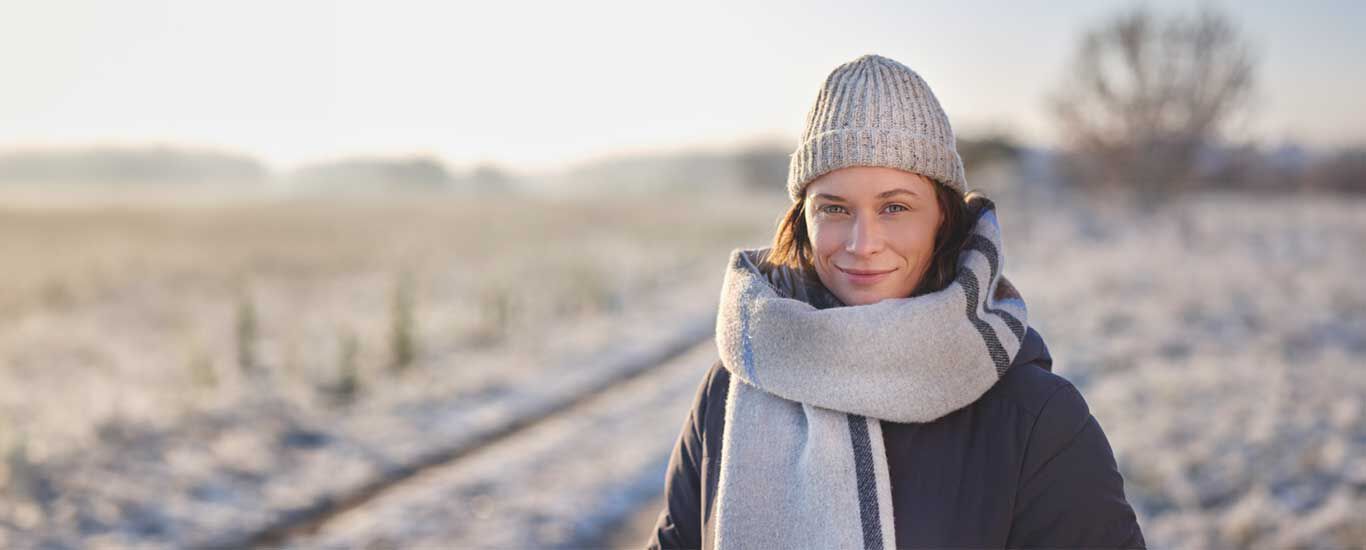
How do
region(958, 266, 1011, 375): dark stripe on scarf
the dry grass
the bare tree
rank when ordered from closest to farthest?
region(958, 266, 1011, 375): dark stripe on scarf
the dry grass
the bare tree

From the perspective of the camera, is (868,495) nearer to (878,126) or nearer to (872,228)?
(872,228)

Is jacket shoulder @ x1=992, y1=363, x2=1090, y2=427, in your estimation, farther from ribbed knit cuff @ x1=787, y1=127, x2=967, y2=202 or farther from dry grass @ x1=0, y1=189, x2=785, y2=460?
dry grass @ x1=0, y1=189, x2=785, y2=460

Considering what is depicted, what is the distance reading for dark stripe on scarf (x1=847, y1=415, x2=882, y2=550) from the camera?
1.62 meters

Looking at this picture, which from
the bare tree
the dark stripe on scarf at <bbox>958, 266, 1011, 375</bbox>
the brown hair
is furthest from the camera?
the bare tree

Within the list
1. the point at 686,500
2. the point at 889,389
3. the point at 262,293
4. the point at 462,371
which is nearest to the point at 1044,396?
the point at 889,389

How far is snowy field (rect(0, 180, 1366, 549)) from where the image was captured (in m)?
5.09

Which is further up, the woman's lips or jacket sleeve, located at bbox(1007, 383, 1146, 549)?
the woman's lips

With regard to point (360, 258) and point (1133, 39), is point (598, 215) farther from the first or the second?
point (1133, 39)

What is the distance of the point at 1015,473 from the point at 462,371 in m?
7.80

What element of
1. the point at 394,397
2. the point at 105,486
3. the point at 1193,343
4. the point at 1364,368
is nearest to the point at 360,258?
the point at 394,397

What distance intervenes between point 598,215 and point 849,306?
28157 millimetres

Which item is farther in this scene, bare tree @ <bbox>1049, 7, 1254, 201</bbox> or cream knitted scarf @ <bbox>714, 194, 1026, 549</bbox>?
→ bare tree @ <bbox>1049, 7, 1254, 201</bbox>

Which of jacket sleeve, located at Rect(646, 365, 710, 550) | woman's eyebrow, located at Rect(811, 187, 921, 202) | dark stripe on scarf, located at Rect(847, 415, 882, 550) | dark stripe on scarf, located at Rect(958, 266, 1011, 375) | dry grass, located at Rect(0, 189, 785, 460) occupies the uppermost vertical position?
woman's eyebrow, located at Rect(811, 187, 921, 202)

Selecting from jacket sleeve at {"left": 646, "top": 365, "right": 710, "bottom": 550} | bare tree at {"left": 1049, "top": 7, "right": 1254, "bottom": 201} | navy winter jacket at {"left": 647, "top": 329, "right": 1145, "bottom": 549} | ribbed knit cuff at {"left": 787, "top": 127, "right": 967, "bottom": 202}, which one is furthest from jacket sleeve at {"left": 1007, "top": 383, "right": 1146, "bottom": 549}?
bare tree at {"left": 1049, "top": 7, "right": 1254, "bottom": 201}
